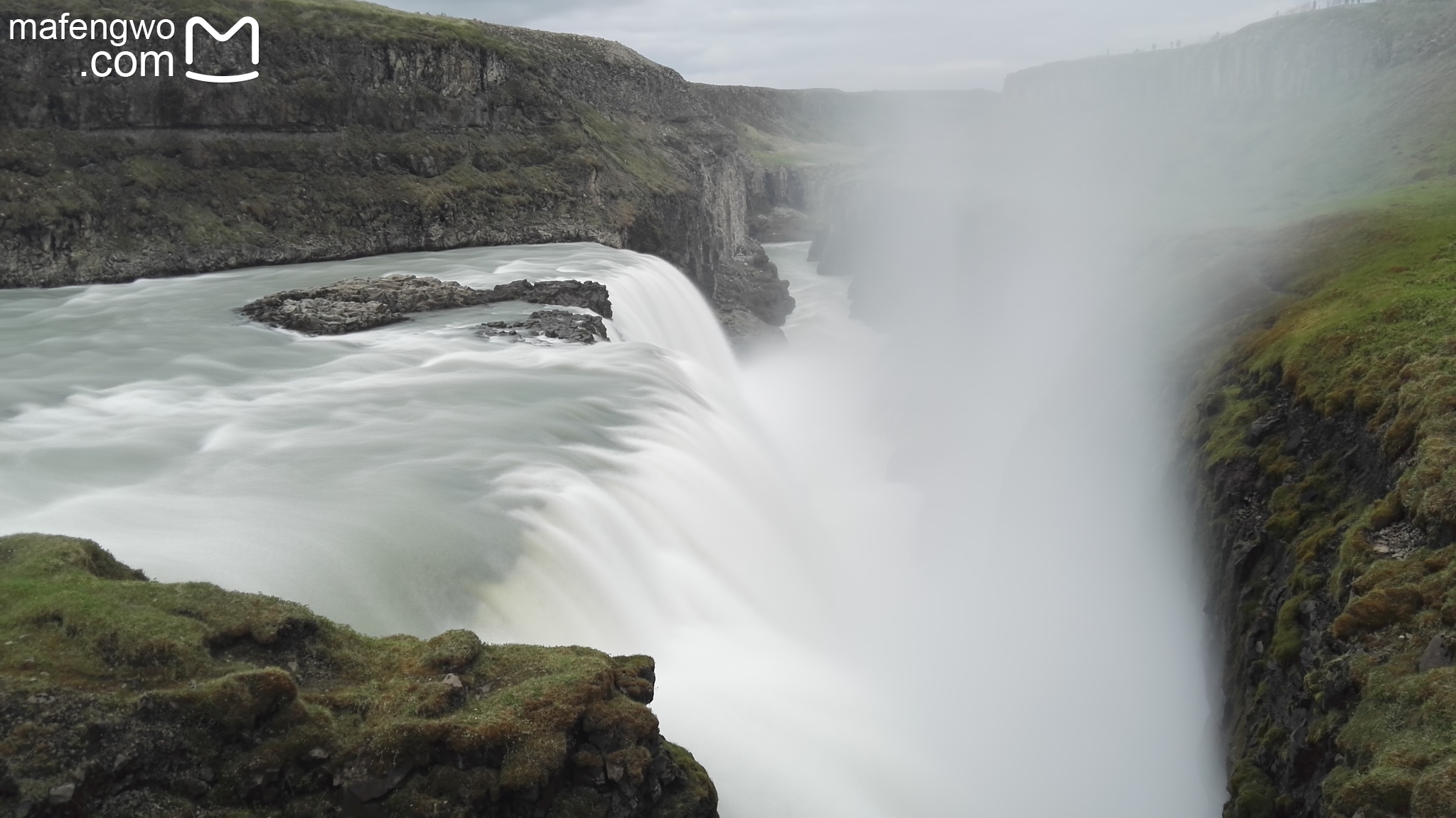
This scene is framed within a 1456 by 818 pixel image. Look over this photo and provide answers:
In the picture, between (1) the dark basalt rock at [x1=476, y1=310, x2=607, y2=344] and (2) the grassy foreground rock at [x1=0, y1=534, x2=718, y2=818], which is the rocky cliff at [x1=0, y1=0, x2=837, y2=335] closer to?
(1) the dark basalt rock at [x1=476, y1=310, x2=607, y2=344]

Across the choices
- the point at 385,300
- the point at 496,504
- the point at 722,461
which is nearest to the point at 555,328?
the point at 385,300

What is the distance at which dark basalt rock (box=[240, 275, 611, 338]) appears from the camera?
36.4 m

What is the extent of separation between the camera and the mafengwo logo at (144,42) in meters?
54.7

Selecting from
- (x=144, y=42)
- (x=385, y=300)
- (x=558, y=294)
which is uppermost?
(x=144, y=42)

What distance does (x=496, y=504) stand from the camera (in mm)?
18625

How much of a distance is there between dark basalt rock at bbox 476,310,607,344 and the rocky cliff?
25.2 m

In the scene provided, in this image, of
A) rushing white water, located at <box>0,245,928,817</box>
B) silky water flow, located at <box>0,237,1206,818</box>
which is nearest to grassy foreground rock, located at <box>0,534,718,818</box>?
silky water flow, located at <box>0,237,1206,818</box>

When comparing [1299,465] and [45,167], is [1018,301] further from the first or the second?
[45,167]

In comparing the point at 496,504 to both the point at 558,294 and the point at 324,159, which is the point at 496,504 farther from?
the point at 324,159

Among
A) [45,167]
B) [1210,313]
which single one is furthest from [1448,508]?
[45,167]

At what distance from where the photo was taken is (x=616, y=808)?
401 inches

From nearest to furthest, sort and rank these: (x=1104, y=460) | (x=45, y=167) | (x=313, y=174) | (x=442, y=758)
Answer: (x=442, y=758) < (x=1104, y=460) < (x=45, y=167) < (x=313, y=174)

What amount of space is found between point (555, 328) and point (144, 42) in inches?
1560

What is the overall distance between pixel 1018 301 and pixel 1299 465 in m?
48.4
